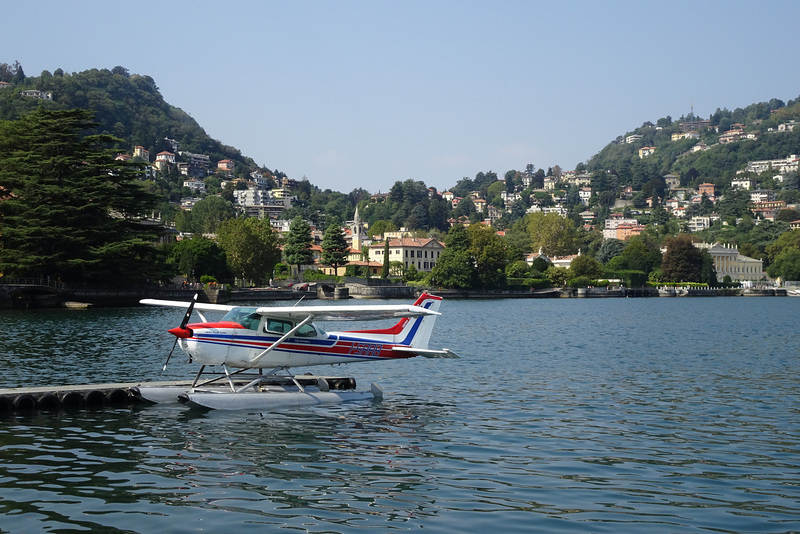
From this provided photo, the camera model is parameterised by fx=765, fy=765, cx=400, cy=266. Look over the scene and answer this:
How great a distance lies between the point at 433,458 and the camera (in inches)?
499

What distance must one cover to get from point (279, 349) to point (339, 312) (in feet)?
5.14

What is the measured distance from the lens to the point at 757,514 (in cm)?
970

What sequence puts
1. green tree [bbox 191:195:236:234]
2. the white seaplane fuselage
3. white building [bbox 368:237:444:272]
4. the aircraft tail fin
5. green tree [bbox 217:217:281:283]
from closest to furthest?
the white seaplane fuselage → the aircraft tail fin → green tree [bbox 217:217:281:283] → white building [bbox 368:237:444:272] → green tree [bbox 191:195:236:234]

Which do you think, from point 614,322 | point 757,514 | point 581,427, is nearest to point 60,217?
point 614,322

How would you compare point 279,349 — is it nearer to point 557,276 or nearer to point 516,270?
point 516,270

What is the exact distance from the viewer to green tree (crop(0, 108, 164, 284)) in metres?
55.4

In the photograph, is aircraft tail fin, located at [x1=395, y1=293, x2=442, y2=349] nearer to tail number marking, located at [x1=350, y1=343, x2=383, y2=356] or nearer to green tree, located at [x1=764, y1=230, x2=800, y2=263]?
tail number marking, located at [x1=350, y1=343, x2=383, y2=356]

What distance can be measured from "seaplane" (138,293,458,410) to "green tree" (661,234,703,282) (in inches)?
5110

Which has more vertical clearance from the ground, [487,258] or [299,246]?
[299,246]

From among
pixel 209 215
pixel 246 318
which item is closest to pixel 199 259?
pixel 209 215

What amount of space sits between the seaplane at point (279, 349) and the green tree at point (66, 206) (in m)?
42.1

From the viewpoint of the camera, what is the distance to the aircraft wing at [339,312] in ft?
54.7

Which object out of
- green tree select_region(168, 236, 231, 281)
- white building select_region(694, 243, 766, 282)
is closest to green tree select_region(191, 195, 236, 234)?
green tree select_region(168, 236, 231, 281)

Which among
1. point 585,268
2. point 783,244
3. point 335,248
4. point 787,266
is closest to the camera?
point 335,248
